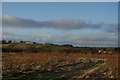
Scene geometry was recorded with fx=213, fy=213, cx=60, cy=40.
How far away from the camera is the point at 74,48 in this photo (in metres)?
26.0

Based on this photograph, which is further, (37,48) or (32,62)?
(37,48)

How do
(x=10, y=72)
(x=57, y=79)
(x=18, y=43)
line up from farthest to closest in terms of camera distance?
(x=18, y=43) < (x=10, y=72) < (x=57, y=79)

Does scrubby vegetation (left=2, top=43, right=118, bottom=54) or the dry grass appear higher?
scrubby vegetation (left=2, top=43, right=118, bottom=54)

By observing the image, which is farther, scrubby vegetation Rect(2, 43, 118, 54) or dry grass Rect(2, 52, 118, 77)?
scrubby vegetation Rect(2, 43, 118, 54)

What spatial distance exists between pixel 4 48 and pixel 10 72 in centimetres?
1557

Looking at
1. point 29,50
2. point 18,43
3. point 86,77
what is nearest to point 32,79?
point 86,77

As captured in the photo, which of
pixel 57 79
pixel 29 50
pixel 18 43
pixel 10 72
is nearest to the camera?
pixel 57 79

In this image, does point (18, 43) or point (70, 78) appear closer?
point (70, 78)

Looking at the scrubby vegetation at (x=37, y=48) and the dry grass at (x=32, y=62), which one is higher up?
the scrubby vegetation at (x=37, y=48)

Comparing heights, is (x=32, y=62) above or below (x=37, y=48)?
below

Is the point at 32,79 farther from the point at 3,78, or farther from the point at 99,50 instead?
the point at 99,50

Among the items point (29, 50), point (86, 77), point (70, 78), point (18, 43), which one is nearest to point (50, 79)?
point (70, 78)

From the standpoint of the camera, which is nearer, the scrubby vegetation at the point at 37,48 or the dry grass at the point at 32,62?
the dry grass at the point at 32,62

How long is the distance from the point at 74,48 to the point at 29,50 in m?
5.73
